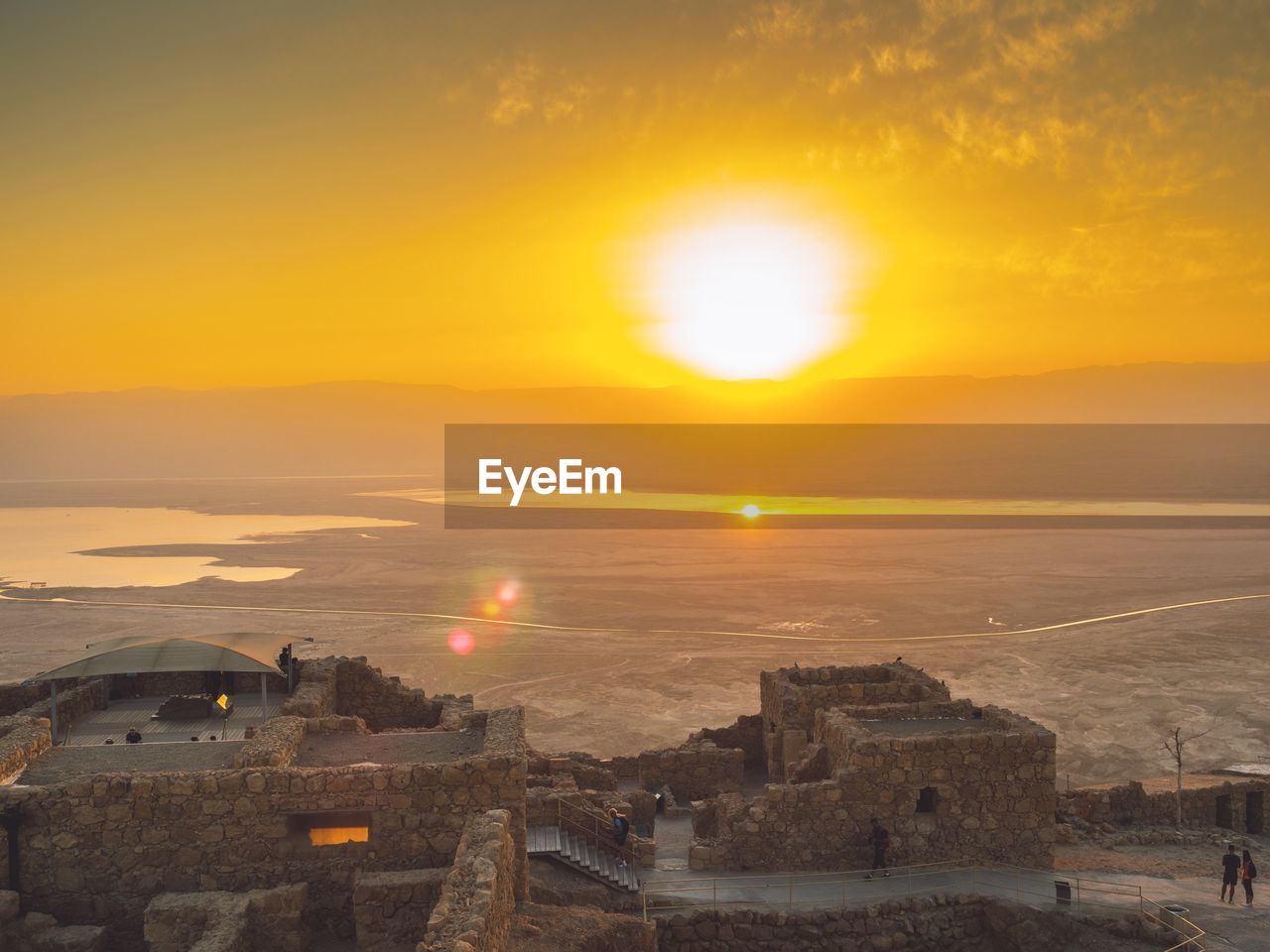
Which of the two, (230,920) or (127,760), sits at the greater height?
(127,760)

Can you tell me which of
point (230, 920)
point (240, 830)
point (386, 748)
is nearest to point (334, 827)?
point (240, 830)

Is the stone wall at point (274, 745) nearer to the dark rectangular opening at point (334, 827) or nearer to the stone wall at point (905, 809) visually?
the dark rectangular opening at point (334, 827)

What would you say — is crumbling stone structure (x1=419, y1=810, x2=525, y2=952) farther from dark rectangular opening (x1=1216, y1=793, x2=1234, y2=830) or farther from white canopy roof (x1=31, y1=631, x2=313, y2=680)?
dark rectangular opening (x1=1216, y1=793, x2=1234, y2=830)

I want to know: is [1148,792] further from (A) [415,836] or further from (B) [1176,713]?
(A) [415,836]

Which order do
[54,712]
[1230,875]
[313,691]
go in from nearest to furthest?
[54,712], [1230,875], [313,691]

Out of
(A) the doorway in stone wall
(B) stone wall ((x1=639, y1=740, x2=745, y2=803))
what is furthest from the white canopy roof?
(A) the doorway in stone wall

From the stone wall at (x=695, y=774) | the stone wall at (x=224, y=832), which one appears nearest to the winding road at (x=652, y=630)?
the stone wall at (x=695, y=774)

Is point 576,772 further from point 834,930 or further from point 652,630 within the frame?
point 652,630
